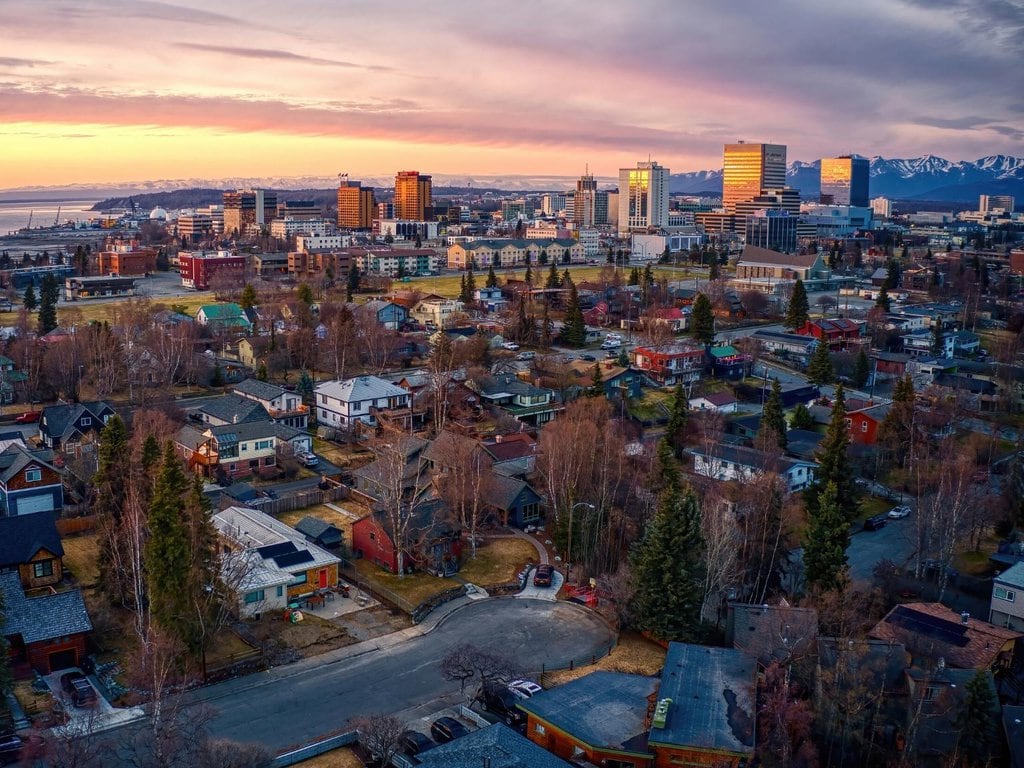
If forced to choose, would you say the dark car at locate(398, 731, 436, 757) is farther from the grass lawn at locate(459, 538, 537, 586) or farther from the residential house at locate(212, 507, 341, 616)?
the grass lawn at locate(459, 538, 537, 586)

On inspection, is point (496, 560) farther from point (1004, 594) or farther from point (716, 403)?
point (716, 403)

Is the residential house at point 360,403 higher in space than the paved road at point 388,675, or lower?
higher

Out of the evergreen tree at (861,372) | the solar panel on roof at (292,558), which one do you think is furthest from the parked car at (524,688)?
the evergreen tree at (861,372)

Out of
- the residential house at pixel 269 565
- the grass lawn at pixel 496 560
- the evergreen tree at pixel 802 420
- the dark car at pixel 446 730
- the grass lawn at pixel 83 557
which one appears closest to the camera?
the dark car at pixel 446 730

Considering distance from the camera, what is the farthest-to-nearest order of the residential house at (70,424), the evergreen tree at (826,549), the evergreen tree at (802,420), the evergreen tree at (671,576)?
the evergreen tree at (802,420) → the residential house at (70,424) → the evergreen tree at (826,549) → the evergreen tree at (671,576)

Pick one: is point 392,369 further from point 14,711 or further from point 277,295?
point 14,711

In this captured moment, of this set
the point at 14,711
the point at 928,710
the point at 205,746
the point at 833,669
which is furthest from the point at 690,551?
the point at 14,711

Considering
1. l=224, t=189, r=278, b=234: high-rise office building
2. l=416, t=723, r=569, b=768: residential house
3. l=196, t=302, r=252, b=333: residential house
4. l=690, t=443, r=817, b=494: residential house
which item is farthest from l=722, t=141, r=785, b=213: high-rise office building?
l=416, t=723, r=569, b=768: residential house

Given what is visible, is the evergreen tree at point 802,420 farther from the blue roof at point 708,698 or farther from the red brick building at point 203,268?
the red brick building at point 203,268
